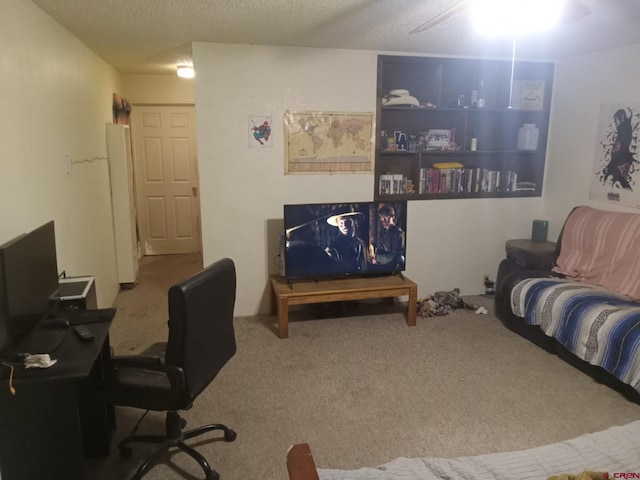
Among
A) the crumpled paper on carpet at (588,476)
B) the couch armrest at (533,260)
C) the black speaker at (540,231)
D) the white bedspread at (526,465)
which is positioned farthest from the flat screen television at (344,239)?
the crumpled paper on carpet at (588,476)

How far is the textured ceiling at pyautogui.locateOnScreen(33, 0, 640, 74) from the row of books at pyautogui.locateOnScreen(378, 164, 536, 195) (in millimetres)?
1057

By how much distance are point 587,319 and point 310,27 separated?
8.90 ft

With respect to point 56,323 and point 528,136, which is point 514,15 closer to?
point 528,136

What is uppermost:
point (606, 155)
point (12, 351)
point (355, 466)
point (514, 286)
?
point (606, 155)

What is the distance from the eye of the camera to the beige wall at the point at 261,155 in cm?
398

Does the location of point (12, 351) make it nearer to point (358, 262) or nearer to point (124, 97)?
point (358, 262)

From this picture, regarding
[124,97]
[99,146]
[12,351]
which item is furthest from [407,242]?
[124,97]

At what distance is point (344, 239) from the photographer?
4.08 metres

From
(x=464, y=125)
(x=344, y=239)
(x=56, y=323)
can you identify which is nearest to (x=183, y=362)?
(x=56, y=323)

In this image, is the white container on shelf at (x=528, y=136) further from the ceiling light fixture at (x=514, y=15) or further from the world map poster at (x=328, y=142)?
the world map poster at (x=328, y=142)

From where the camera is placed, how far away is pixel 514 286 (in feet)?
12.7

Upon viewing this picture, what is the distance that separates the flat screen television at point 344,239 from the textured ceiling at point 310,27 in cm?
132

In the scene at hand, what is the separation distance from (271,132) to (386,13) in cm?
154

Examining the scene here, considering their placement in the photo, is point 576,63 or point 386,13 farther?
point 576,63
